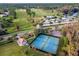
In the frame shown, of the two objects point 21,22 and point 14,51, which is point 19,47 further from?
point 21,22

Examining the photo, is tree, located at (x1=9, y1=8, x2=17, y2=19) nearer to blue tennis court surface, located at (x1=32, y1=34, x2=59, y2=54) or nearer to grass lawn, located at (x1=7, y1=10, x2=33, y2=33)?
grass lawn, located at (x1=7, y1=10, x2=33, y2=33)

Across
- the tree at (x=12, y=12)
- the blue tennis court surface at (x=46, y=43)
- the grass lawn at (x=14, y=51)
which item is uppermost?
the tree at (x=12, y=12)

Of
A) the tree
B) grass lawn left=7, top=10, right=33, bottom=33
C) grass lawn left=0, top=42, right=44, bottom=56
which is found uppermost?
the tree

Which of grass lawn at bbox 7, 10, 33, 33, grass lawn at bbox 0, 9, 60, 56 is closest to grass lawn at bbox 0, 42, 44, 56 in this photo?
grass lawn at bbox 0, 9, 60, 56

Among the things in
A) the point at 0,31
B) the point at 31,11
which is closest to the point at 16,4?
the point at 31,11

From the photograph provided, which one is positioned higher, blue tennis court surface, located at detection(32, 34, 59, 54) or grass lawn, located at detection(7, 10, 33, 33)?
grass lawn, located at detection(7, 10, 33, 33)

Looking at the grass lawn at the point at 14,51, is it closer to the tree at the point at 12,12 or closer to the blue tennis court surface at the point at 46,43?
the blue tennis court surface at the point at 46,43

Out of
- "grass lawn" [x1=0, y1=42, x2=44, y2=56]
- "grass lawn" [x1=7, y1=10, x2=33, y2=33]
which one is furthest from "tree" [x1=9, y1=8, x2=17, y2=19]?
"grass lawn" [x1=0, y1=42, x2=44, y2=56]

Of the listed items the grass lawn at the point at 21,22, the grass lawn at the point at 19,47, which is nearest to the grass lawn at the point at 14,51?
the grass lawn at the point at 19,47

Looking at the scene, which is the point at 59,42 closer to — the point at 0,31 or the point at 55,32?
the point at 55,32
